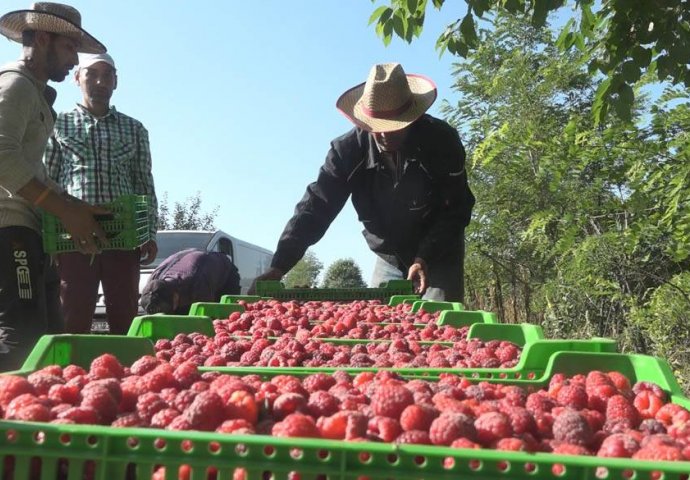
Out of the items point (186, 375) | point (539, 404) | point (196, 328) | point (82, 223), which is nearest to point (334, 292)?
point (82, 223)

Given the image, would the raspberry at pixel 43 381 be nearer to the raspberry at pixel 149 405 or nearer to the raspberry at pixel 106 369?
the raspberry at pixel 106 369

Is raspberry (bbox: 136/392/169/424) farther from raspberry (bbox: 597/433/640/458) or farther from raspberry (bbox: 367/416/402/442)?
raspberry (bbox: 597/433/640/458)

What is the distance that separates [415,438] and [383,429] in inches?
3.1

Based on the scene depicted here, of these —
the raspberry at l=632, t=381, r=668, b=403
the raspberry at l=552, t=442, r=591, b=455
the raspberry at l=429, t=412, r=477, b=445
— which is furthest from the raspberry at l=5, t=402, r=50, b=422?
the raspberry at l=632, t=381, r=668, b=403

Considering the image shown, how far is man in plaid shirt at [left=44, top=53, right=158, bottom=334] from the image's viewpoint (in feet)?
13.9

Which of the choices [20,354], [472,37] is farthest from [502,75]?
[20,354]

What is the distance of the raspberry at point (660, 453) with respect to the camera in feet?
3.63

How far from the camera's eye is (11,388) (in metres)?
1.42

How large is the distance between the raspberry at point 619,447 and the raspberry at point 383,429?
1.20ft

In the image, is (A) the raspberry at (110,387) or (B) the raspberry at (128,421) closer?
(B) the raspberry at (128,421)

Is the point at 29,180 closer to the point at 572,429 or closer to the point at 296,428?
the point at 296,428

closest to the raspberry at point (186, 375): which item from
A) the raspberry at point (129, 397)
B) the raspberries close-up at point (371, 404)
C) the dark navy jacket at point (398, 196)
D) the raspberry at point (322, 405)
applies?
the raspberries close-up at point (371, 404)

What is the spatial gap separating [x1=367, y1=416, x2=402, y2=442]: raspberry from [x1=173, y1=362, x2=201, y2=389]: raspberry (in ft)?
1.67

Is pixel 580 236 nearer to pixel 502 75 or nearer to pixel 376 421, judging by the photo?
pixel 502 75
